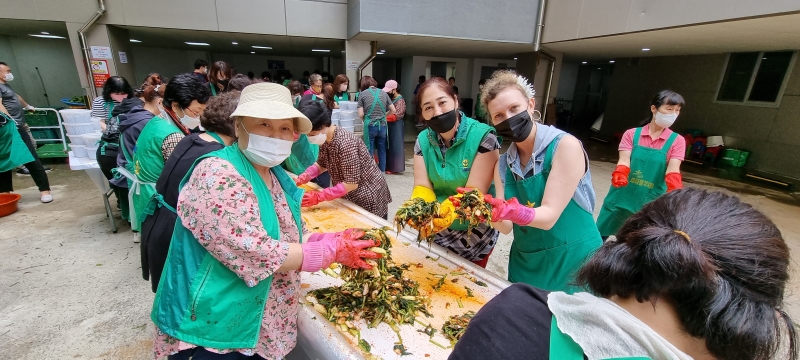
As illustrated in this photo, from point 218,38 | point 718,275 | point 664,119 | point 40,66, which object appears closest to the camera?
point 718,275

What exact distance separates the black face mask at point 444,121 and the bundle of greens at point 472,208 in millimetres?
475

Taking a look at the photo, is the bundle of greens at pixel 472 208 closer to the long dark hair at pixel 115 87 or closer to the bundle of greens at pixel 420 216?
the bundle of greens at pixel 420 216

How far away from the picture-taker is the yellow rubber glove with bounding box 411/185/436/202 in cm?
216

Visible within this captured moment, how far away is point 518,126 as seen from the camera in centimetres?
169

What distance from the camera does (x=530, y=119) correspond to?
1.72 m

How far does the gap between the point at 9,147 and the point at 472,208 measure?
6.58 m

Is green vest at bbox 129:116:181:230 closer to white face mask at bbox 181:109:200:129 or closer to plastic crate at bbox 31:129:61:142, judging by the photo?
white face mask at bbox 181:109:200:129

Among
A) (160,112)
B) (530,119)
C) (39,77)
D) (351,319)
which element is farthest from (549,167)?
(39,77)

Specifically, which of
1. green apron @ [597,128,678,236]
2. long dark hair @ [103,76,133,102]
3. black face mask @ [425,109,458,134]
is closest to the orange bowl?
long dark hair @ [103,76,133,102]

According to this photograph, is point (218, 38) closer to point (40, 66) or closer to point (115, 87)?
point (115, 87)

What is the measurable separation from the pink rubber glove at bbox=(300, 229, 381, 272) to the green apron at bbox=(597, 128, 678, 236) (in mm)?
2583

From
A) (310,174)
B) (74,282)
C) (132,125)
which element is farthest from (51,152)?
(310,174)

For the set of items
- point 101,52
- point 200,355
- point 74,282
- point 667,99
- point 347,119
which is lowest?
point 74,282

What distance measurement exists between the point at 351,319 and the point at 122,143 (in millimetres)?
3011
